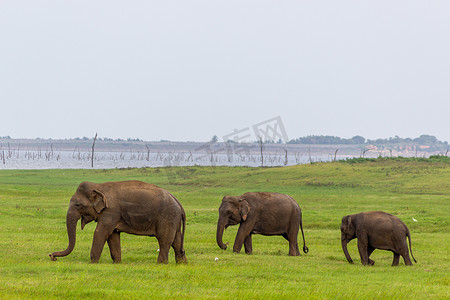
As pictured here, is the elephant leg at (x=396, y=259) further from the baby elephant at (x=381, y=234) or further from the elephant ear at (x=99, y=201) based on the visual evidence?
the elephant ear at (x=99, y=201)

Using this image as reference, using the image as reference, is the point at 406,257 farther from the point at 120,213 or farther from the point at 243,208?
the point at 120,213

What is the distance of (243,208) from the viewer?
21.0 m

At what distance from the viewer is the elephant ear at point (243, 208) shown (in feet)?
68.6

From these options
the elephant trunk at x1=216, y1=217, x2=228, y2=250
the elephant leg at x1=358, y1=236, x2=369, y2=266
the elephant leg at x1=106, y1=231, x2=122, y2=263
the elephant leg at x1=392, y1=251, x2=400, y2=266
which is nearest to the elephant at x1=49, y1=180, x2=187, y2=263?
the elephant leg at x1=106, y1=231, x2=122, y2=263

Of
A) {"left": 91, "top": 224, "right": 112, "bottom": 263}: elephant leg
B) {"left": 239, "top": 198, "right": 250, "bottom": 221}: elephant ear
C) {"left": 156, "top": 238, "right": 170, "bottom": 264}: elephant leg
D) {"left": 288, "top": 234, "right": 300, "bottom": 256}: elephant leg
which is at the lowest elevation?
{"left": 288, "top": 234, "right": 300, "bottom": 256}: elephant leg

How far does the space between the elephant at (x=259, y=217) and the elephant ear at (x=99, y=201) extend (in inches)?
206

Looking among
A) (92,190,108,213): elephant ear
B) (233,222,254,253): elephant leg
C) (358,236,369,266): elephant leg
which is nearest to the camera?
(92,190,108,213): elephant ear

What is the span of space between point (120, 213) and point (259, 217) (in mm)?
6113

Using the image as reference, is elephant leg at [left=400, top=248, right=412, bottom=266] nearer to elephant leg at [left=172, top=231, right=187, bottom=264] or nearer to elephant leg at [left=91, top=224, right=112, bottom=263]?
elephant leg at [left=172, top=231, right=187, bottom=264]

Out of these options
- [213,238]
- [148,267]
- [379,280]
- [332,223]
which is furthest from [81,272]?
[332,223]

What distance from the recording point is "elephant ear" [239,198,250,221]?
20.9 m

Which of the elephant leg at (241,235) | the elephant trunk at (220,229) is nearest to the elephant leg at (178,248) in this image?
the elephant trunk at (220,229)

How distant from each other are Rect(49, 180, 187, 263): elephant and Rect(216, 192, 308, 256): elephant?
3.92 metres

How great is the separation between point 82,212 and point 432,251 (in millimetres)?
12666
